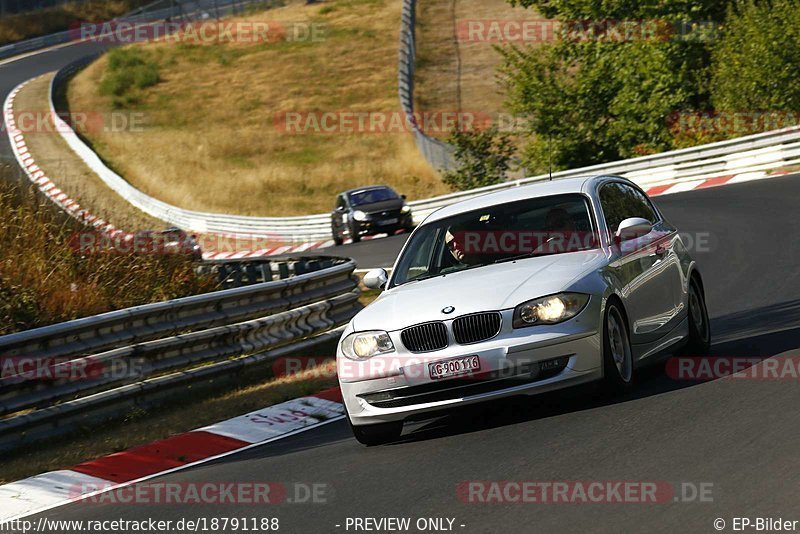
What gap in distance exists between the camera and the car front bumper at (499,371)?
7.75 m

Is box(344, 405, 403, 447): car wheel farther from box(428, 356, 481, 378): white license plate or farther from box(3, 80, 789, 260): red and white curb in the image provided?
box(3, 80, 789, 260): red and white curb

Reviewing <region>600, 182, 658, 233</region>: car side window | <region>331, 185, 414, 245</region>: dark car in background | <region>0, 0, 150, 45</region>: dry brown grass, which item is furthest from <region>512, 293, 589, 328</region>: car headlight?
<region>0, 0, 150, 45</region>: dry brown grass

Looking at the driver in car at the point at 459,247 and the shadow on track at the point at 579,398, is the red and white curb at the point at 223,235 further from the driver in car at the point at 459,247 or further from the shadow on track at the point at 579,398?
the shadow on track at the point at 579,398

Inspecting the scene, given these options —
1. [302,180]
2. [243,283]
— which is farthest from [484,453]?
[302,180]

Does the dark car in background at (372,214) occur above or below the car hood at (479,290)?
below

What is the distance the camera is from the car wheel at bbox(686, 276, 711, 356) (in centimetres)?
986

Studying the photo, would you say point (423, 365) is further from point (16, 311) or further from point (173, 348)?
point (16, 311)

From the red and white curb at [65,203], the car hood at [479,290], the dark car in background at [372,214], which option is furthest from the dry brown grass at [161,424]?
the dark car in background at [372,214]

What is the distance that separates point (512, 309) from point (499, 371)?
0.39m

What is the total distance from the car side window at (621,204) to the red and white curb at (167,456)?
8.53ft

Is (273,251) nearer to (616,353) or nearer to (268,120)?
(268,120)

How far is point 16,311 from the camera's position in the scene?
11734 mm

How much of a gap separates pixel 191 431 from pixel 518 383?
315 centimetres

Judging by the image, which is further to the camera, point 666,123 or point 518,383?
point 666,123
